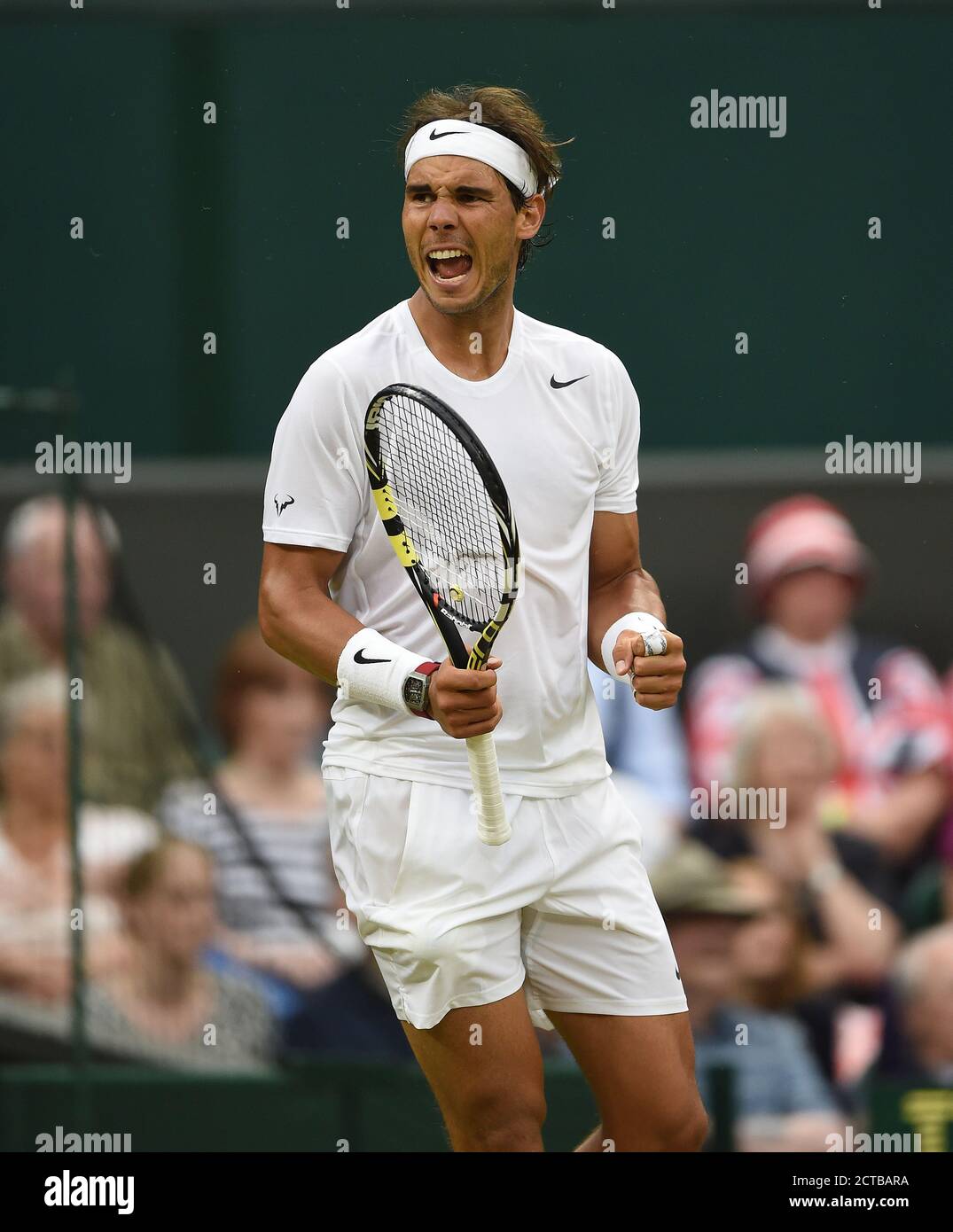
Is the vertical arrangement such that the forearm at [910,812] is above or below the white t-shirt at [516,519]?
below

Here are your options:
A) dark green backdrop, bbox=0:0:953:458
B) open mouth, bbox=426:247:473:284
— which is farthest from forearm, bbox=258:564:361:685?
dark green backdrop, bbox=0:0:953:458

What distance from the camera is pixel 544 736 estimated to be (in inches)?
149

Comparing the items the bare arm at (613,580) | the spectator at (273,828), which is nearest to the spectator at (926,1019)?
the spectator at (273,828)

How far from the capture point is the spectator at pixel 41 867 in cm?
591

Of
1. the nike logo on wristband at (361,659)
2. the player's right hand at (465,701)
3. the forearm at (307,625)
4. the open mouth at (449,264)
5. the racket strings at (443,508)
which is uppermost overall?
the open mouth at (449,264)

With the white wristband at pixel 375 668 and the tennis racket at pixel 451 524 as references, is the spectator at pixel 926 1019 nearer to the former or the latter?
the tennis racket at pixel 451 524

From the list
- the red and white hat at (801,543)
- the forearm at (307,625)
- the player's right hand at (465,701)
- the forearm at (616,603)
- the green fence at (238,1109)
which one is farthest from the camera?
the red and white hat at (801,543)

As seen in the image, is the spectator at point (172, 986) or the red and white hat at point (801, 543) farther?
the red and white hat at point (801, 543)

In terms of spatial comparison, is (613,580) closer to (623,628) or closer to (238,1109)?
(623,628)

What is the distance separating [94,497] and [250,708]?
2.70ft

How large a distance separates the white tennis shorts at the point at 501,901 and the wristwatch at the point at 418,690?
0.76 ft

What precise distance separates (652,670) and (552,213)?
1186 millimetres

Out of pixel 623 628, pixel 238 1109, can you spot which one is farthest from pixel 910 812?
pixel 623 628
